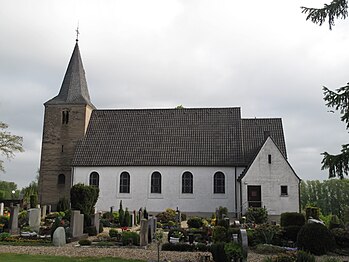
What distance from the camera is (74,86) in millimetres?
35969

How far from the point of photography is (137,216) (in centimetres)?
2705

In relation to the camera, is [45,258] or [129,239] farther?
[129,239]

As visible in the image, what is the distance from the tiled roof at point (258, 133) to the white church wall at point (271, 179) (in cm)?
161

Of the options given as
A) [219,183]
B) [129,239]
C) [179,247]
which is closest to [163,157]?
[219,183]

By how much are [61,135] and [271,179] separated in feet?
57.7

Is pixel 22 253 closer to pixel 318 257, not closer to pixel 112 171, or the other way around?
pixel 318 257

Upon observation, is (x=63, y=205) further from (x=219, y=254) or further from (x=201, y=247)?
(x=219, y=254)

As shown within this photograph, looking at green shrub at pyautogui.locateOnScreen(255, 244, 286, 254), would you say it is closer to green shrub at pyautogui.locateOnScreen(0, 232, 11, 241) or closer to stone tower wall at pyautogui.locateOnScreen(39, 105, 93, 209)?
green shrub at pyautogui.locateOnScreen(0, 232, 11, 241)

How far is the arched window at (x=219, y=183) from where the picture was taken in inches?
1231

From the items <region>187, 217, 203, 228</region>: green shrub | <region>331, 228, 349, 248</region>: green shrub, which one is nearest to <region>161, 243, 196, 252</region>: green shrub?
<region>331, 228, 349, 248</region>: green shrub

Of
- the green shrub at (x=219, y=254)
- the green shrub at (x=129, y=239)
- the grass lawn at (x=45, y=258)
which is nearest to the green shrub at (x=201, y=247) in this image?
the green shrub at (x=129, y=239)

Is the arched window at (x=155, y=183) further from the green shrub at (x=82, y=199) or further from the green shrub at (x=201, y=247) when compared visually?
the green shrub at (x=201, y=247)

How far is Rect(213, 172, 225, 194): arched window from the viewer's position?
3127 cm

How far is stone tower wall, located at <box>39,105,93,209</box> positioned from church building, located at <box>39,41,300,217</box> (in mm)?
83
